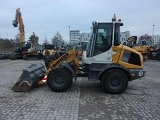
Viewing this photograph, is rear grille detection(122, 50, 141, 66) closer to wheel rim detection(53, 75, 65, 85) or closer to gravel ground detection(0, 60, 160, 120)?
gravel ground detection(0, 60, 160, 120)

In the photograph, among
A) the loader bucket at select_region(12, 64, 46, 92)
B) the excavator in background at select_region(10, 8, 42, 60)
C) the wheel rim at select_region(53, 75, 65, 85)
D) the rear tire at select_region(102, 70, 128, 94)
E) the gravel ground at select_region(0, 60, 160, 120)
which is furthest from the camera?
the excavator in background at select_region(10, 8, 42, 60)

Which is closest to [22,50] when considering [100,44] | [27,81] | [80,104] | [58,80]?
[27,81]

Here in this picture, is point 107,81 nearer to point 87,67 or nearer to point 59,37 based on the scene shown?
point 87,67

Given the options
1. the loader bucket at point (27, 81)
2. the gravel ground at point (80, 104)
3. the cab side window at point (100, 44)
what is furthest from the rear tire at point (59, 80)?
the cab side window at point (100, 44)

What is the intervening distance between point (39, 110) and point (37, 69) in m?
4.22

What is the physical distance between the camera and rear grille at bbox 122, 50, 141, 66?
399 inches

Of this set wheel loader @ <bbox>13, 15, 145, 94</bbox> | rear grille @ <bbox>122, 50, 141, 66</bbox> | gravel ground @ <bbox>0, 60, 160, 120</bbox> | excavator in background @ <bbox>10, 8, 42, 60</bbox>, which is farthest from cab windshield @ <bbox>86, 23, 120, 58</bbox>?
excavator in background @ <bbox>10, 8, 42, 60</bbox>

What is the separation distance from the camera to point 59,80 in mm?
10133

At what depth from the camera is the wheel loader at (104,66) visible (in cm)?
982

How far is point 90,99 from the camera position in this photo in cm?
889

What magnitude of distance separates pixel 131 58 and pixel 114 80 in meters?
1.17

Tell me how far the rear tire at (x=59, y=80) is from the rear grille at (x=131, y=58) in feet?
7.37

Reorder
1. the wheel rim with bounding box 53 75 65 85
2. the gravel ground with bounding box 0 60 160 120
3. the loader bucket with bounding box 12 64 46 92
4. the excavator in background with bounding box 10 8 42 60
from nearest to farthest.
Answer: the gravel ground with bounding box 0 60 160 120 < the loader bucket with bounding box 12 64 46 92 < the wheel rim with bounding box 53 75 65 85 < the excavator in background with bounding box 10 8 42 60

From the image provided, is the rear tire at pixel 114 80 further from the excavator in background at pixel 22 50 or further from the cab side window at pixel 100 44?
the excavator in background at pixel 22 50
